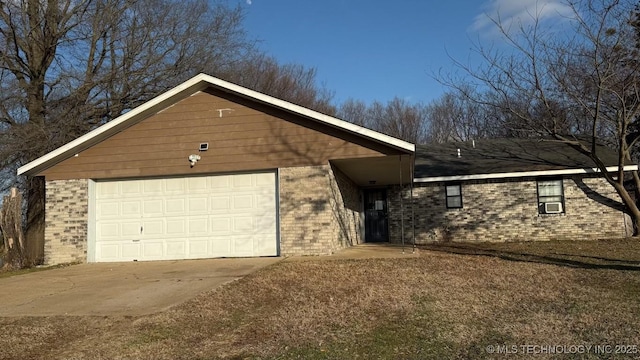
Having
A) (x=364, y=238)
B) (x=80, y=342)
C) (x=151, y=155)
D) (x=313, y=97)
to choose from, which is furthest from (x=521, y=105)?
(x=313, y=97)

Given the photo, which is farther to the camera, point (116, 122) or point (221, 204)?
point (221, 204)

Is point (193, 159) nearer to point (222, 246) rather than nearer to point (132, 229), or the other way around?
point (222, 246)

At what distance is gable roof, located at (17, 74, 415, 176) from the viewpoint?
1261cm

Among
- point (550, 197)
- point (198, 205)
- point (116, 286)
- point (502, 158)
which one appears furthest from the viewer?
point (502, 158)

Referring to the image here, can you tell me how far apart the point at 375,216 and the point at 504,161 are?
557 cm

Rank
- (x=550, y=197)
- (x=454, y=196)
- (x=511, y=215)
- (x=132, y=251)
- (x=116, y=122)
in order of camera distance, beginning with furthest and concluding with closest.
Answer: (x=454, y=196) < (x=511, y=215) < (x=550, y=197) < (x=132, y=251) < (x=116, y=122)

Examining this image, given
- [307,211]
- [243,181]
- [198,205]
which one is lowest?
[307,211]

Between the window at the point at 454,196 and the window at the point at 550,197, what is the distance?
276cm

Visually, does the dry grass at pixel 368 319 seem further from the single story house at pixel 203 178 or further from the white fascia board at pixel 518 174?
the white fascia board at pixel 518 174

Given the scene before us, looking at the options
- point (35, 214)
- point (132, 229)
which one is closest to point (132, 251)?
point (132, 229)

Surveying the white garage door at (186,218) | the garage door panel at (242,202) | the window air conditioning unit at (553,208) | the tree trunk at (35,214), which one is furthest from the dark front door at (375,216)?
the tree trunk at (35,214)

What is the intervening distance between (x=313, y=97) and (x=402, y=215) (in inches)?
810

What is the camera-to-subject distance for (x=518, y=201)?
59.7ft

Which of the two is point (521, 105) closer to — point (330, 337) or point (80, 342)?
point (330, 337)
